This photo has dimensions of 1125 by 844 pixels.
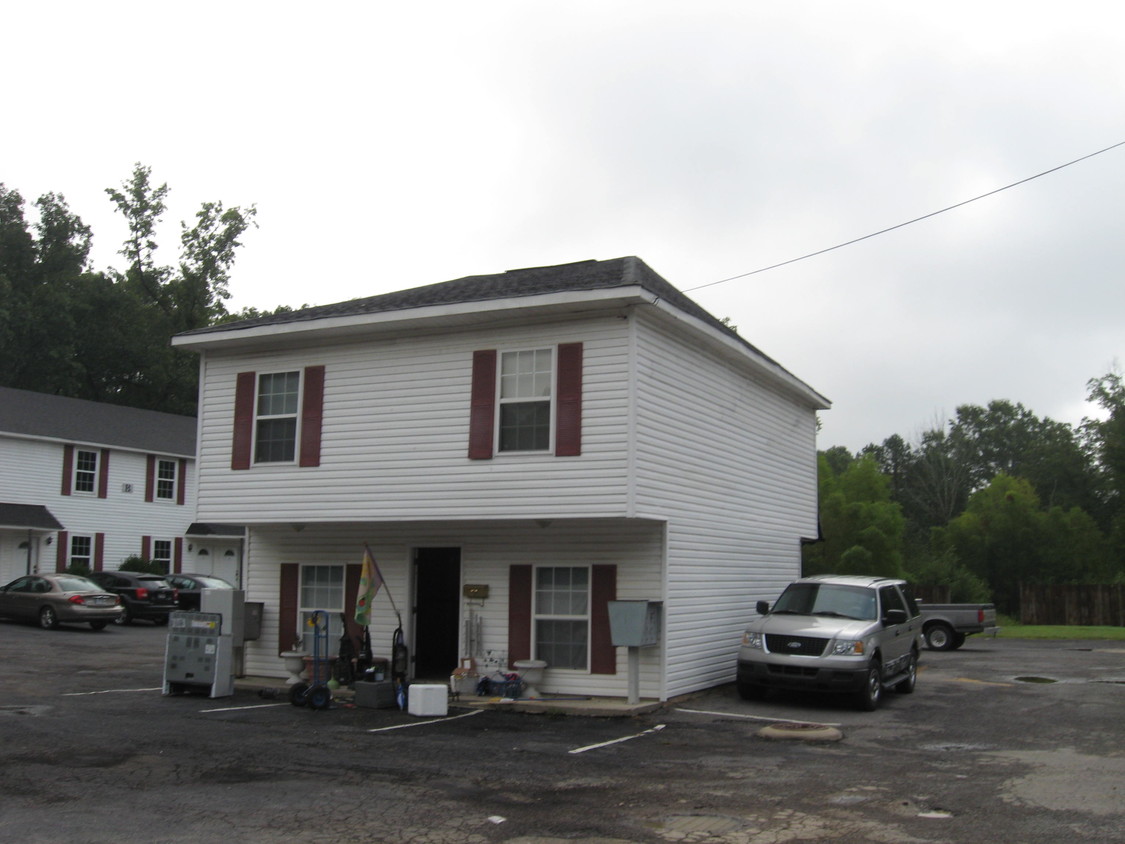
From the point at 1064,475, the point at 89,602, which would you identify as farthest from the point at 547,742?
the point at 1064,475

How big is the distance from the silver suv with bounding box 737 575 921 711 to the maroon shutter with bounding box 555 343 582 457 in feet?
12.1

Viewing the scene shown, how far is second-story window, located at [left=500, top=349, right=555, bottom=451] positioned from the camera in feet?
48.6

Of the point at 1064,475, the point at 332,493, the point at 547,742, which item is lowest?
the point at 547,742

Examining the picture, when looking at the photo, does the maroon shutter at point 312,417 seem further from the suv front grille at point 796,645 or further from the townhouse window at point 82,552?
the townhouse window at point 82,552

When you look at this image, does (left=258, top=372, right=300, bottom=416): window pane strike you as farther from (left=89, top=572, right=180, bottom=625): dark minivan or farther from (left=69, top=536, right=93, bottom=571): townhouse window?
(left=69, top=536, right=93, bottom=571): townhouse window

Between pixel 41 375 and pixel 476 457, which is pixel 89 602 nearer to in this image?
pixel 476 457

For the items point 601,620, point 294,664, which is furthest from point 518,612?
point 294,664

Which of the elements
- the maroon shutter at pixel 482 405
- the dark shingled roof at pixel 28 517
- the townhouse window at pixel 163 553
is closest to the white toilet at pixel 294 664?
the maroon shutter at pixel 482 405

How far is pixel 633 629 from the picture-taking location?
14.0 m

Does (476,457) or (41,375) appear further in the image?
(41,375)

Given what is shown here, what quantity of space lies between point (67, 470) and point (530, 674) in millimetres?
26370

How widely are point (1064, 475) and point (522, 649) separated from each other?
5983 centimetres

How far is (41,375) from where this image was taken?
5375 cm

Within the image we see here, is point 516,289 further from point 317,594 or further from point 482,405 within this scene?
point 317,594
